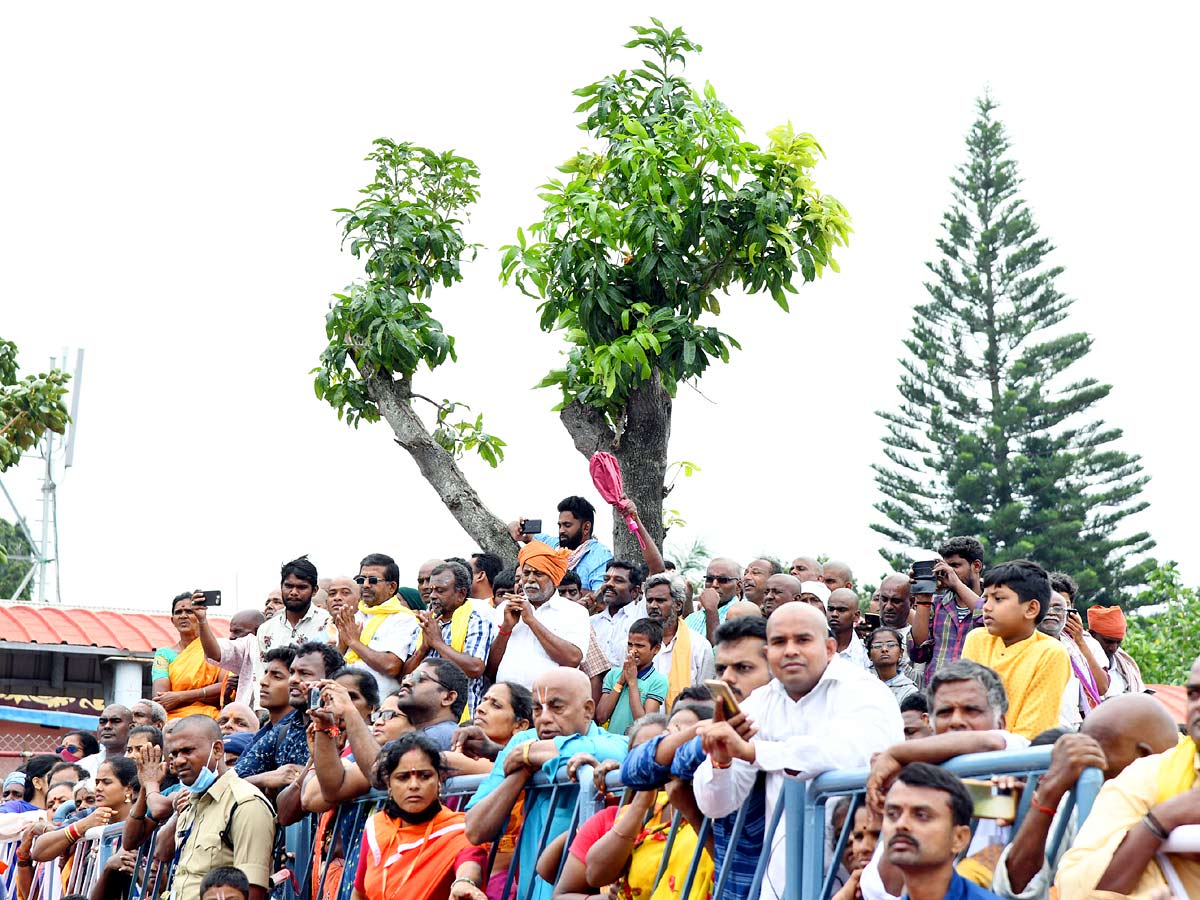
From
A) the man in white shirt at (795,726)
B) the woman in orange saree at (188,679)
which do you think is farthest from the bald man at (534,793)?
the woman in orange saree at (188,679)

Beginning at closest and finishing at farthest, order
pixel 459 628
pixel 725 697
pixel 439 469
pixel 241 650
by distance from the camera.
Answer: pixel 725 697, pixel 459 628, pixel 241 650, pixel 439 469

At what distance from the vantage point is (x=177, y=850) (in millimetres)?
7309

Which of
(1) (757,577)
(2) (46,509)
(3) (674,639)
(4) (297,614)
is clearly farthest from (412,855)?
(2) (46,509)

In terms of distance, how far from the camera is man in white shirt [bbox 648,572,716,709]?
26.5 feet

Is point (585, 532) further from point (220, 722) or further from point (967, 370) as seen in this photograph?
point (967, 370)

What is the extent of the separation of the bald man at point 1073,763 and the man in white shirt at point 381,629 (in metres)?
4.92

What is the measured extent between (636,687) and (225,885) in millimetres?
2235

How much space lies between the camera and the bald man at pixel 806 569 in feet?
31.3

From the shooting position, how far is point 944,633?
25.4ft

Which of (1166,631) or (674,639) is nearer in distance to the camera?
(674,639)

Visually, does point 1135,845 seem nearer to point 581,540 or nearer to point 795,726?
point 795,726

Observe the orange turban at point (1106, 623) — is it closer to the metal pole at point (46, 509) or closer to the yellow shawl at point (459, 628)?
the yellow shawl at point (459, 628)

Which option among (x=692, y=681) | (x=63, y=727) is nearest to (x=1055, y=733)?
(x=692, y=681)

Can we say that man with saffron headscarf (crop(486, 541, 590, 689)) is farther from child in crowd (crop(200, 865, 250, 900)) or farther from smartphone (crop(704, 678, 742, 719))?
smartphone (crop(704, 678, 742, 719))
